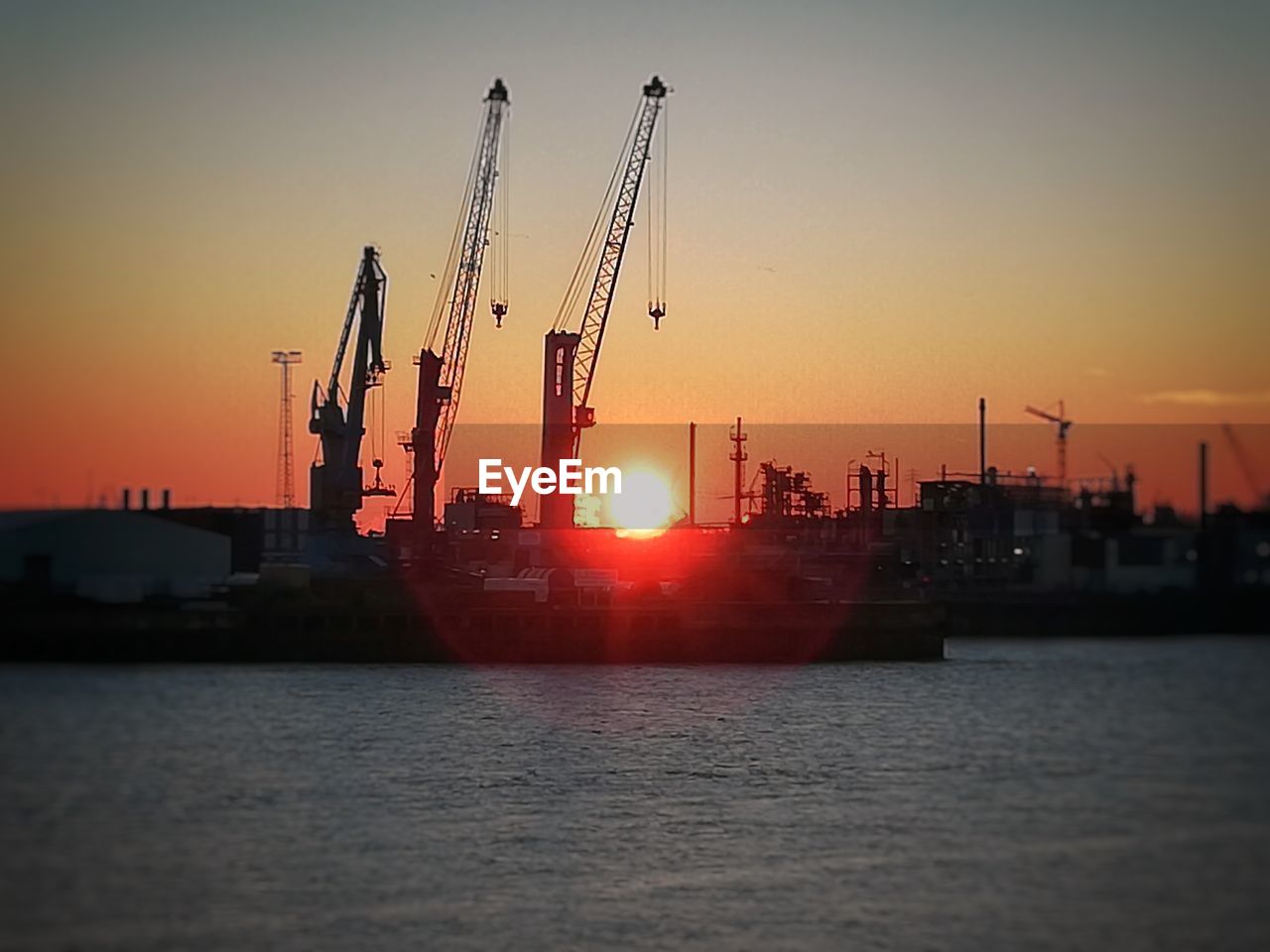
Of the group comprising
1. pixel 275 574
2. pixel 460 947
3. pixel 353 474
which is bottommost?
pixel 460 947

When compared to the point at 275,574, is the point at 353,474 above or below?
above

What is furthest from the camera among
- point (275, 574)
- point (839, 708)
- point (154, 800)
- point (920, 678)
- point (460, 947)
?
point (275, 574)

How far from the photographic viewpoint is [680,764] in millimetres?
27719

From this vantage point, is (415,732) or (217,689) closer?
(415,732)

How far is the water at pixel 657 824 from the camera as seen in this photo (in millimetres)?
16172

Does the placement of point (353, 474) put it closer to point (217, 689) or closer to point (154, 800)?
point (217, 689)

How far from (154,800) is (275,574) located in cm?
3022

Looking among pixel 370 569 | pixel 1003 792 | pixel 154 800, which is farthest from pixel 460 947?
pixel 370 569

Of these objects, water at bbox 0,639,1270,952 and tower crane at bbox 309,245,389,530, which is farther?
tower crane at bbox 309,245,389,530

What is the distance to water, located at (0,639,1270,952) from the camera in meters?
16.2

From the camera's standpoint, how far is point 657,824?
2200 centimetres

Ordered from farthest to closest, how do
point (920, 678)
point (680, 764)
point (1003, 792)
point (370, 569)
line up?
point (370, 569), point (920, 678), point (680, 764), point (1003, 792)

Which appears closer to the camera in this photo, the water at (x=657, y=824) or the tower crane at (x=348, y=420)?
the water at (x=657, y=824)

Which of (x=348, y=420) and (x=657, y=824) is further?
(x=348, y=420)
